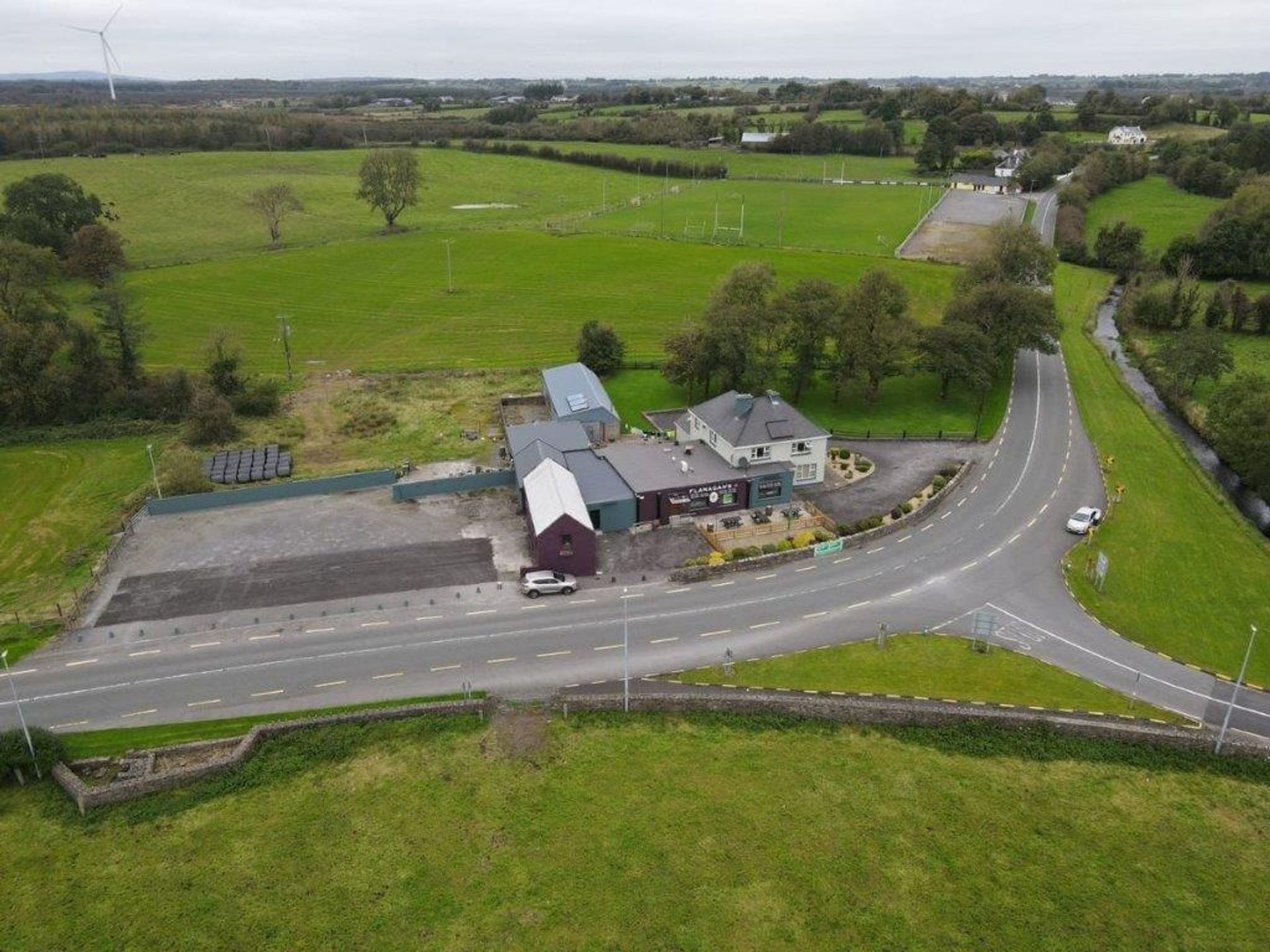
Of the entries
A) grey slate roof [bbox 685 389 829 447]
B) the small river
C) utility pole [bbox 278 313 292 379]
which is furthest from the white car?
utility pole [bbox 278 313 292 379]

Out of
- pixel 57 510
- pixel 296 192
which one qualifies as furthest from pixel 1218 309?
pixel 296 192

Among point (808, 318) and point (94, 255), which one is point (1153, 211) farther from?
point (94, 255)

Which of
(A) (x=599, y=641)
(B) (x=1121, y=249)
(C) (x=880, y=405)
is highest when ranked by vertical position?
(B) (x=1121, y=249)

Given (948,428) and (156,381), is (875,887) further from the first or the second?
(156,381)

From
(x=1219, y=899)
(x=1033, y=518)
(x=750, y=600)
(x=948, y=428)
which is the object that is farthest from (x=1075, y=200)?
(x=1219, y=899)

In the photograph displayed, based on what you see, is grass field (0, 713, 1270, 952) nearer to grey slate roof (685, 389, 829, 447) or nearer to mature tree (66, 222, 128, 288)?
grey slate roof (685, 389, 829, 447)
